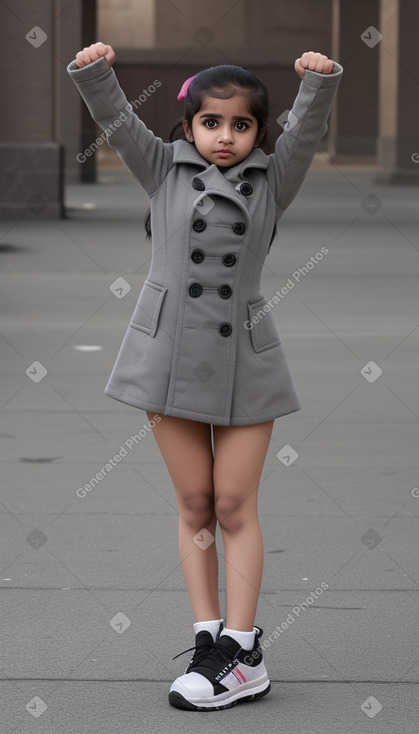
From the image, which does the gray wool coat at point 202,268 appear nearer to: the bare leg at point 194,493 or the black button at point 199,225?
the black button at point 199,225

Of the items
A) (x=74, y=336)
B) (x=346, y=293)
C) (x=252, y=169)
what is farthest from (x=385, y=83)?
(x=252, y=169)

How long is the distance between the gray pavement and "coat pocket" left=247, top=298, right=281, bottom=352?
959 mm

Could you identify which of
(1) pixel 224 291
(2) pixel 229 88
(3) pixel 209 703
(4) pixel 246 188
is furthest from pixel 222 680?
(2) pixel 229 88

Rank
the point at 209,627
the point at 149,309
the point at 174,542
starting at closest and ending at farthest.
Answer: the point at 149,309 → the point at 209,627 → the point at 174,542

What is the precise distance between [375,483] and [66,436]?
179cm

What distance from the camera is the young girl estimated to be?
139 inches

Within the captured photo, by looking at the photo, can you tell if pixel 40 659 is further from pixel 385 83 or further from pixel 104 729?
pixel 385 83

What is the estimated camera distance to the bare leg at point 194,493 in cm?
362

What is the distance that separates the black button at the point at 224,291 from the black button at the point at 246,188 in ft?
0.83

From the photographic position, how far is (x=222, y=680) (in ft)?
11.7

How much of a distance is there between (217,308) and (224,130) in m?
0.47

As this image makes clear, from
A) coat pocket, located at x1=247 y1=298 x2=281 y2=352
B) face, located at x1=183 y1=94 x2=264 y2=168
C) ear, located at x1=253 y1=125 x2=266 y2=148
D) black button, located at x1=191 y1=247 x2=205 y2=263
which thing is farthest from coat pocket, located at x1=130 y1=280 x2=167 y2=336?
ear, located at x1=253 y1=125 x2=266 y2=148

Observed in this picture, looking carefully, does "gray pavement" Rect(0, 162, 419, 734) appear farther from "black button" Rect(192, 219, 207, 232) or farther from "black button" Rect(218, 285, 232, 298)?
"black button" Rect(192, 219, 207, 232)

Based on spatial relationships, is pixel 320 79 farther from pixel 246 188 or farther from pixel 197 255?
pixel 197 255
